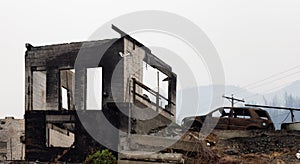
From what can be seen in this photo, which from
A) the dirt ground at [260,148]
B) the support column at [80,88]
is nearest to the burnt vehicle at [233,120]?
the dirt ground at [260,148]

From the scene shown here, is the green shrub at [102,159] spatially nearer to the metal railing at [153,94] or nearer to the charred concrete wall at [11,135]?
the metal railing at [153,94]

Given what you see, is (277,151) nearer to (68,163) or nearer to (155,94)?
(155,94)

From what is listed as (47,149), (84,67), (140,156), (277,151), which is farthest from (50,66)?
(277,151)

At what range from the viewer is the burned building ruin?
16406 millimetres

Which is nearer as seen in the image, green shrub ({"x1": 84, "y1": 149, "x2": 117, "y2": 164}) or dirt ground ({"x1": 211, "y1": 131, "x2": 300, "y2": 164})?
green shrub ({"x1": 84, "y1": 149, "x2": 117, "y2": 164})

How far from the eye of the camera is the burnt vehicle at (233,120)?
64.8 feet

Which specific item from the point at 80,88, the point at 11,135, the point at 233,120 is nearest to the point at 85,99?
the point at 80,88

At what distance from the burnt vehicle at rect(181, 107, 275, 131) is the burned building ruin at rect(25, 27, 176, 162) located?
1.24m

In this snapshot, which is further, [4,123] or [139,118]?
[4,123]

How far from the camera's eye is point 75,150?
16594 mm

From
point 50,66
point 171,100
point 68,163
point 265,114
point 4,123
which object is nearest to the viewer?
point 68,163

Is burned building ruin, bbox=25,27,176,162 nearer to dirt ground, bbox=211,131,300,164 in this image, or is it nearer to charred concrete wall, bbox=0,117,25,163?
dirt ground, bbox=211,131,300,164

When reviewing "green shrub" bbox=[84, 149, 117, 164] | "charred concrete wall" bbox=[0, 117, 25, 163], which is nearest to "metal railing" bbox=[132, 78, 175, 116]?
"green shrub" bbox=[84, 149, 117, 164]

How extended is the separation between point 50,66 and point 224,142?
784 cm
